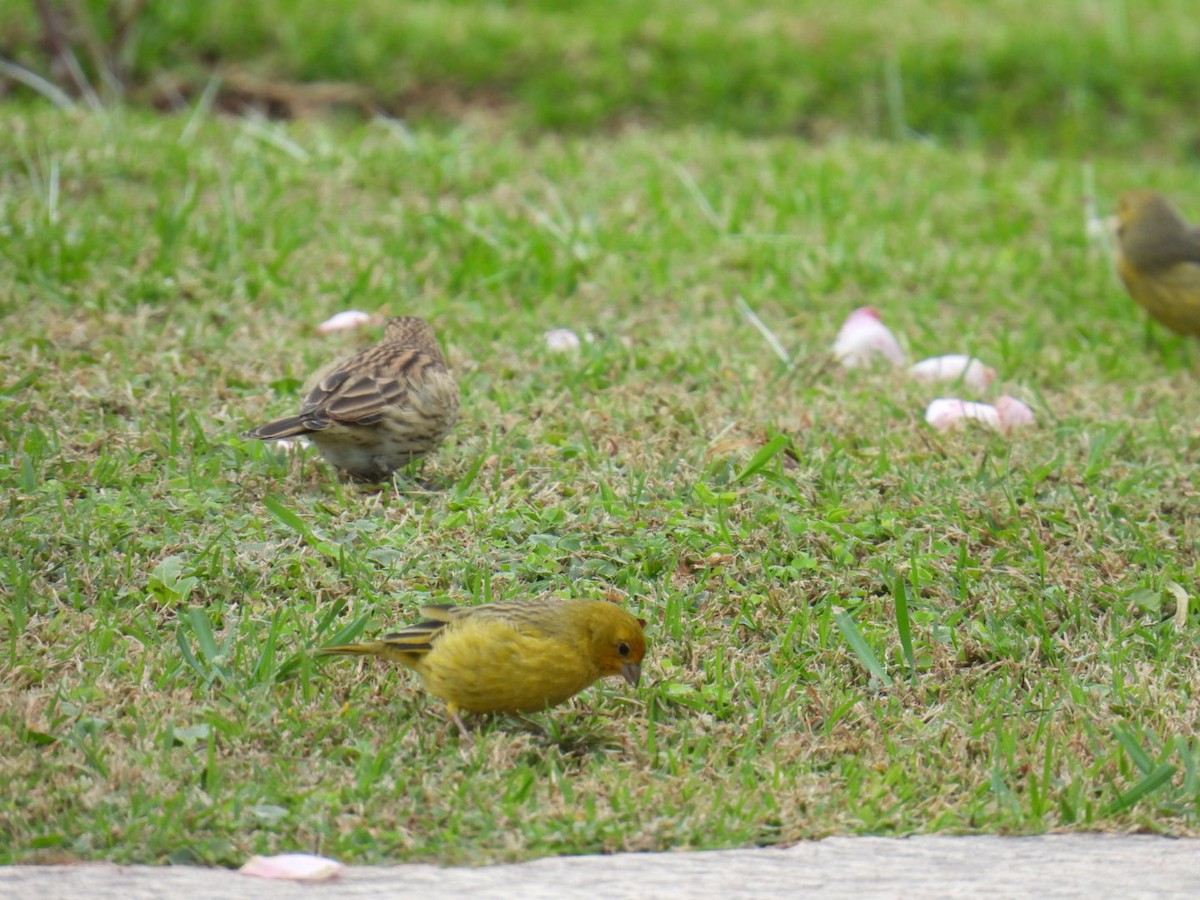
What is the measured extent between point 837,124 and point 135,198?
479cm

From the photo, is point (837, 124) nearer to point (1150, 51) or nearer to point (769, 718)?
point (1150, 51)

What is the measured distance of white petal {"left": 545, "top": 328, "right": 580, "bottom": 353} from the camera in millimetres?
5904

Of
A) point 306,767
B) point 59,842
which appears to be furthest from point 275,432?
point 59,842

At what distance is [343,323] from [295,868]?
327cm

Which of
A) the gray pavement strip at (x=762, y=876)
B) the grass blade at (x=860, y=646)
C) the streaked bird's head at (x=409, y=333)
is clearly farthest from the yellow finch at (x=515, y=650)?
the streaked bird's head at (x=409, y=333)

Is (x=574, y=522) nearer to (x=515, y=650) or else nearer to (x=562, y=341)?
(x=515, y=650)

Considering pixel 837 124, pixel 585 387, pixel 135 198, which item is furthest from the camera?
pixel 837 124

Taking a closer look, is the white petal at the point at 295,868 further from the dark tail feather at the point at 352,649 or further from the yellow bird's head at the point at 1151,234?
the yellow bird's head at the point at 1151,234

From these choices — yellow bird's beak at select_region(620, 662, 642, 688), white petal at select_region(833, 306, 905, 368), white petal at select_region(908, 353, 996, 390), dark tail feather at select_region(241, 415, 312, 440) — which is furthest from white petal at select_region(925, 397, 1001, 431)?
dark tail feather at select_region(241, 415, 312, 440)

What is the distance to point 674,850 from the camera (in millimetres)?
3145

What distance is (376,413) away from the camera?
4508 millimetres

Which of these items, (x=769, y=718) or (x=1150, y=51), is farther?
(x=1150, y=51)

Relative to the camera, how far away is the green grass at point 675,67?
9609 mm

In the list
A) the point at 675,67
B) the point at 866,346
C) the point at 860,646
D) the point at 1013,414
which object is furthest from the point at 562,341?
the point at 675,67
